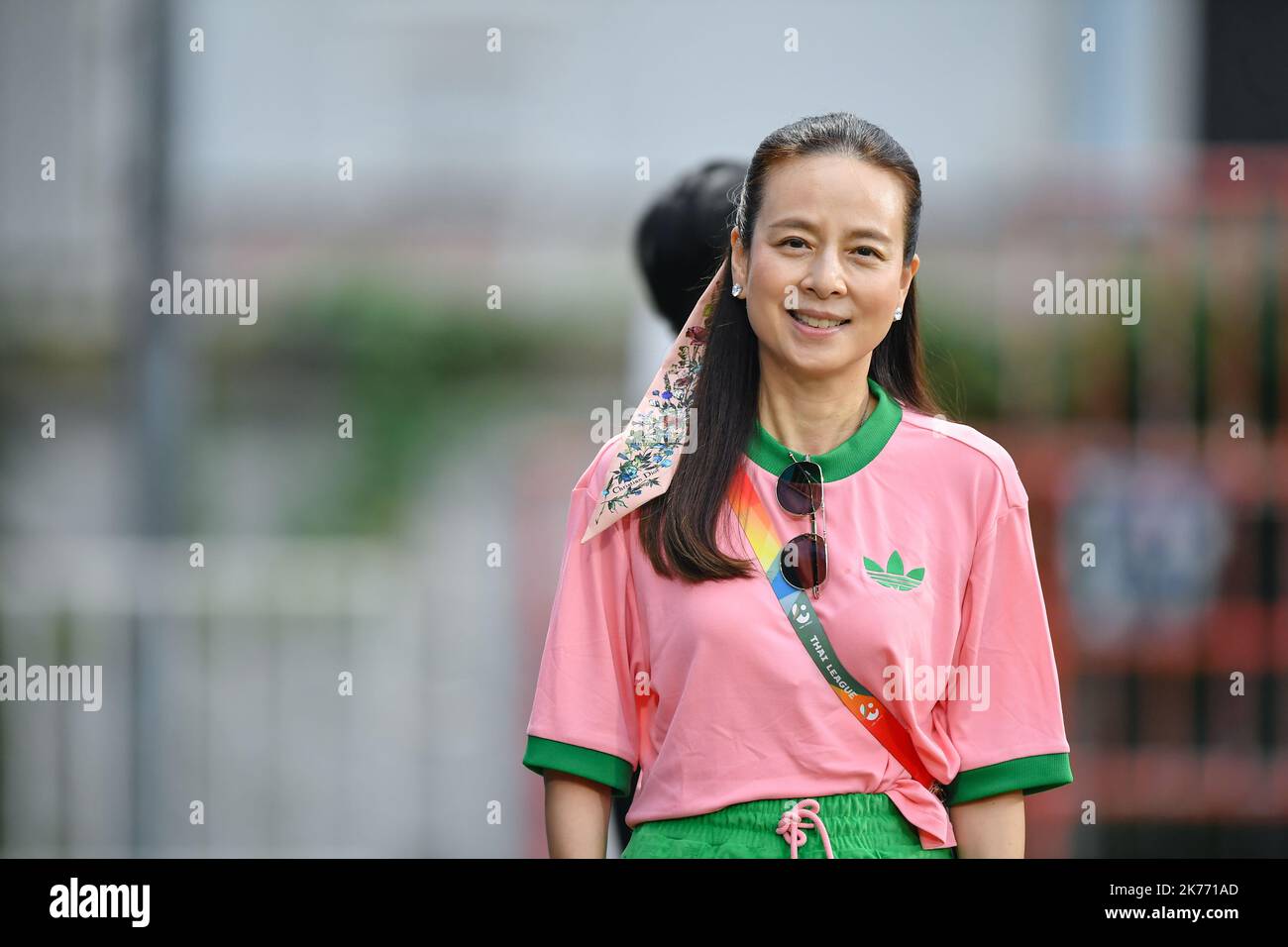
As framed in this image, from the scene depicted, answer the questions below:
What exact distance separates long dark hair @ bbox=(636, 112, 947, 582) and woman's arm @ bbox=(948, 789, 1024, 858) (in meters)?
0.40

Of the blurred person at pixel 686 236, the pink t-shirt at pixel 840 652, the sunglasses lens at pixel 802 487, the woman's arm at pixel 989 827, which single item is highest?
the blurred person at pixel 686 236

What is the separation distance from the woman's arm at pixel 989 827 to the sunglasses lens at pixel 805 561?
34 cm

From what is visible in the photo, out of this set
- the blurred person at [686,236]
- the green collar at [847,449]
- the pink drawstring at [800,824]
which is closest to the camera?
the pink drawstring at [800,824]

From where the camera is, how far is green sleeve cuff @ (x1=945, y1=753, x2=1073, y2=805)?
1876 mm

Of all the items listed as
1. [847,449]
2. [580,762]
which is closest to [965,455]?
[847,449]

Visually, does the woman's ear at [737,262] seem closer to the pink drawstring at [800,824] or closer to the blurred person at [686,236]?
the blurred person at [686,236]

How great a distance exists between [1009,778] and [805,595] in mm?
333

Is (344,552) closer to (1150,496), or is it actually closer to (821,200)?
(1150,496)

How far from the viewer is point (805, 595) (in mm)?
1833

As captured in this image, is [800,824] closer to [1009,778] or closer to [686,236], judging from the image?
[1009,778]

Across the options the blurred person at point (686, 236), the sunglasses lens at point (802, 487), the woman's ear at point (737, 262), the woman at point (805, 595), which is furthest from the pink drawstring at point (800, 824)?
the blurred person at point (686, 236)

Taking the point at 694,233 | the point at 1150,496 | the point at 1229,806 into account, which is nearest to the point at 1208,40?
the point at 1150,496

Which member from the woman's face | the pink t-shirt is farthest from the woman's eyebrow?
the pink t-shirt

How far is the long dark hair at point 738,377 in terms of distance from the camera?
1876mm
